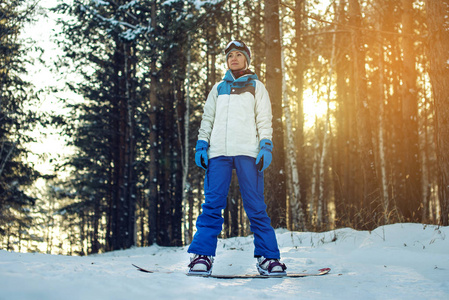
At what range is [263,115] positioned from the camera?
3.79 metres

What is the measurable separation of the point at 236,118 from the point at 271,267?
1.45 m

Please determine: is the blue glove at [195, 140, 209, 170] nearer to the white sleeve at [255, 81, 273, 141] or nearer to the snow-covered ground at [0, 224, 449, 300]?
the white sleeve at [255, 81, 273, 141]

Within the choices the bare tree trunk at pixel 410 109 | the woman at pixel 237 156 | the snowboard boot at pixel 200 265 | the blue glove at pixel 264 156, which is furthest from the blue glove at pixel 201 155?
the bare tree trunk at pixel 410 109

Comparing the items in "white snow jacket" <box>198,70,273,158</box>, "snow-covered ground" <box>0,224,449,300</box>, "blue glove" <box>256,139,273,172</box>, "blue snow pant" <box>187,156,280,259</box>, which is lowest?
"snow-covered ground" <box>0,224,449,300</box>

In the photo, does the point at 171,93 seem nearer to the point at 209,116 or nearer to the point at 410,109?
the point at 410,109

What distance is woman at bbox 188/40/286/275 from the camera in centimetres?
348

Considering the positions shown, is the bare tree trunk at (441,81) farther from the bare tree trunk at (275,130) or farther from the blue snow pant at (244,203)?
the blue snow pant at (244,203)

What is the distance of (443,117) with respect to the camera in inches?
217

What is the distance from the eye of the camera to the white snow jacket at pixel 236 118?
3.65 metres

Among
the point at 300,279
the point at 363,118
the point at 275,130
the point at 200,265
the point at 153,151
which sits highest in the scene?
the point at 363,118

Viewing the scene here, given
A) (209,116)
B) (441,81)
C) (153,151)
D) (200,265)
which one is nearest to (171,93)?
(153,151)

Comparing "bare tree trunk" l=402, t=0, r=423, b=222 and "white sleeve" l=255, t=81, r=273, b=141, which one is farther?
"bare tree trunk" l=402, t=0, r=423, b=222

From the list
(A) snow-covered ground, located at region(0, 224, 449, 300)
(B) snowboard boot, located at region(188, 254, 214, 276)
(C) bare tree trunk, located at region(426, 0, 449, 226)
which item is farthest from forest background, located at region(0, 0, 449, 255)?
(B) snowboard boot, located at region(188, 254, 214, 276)

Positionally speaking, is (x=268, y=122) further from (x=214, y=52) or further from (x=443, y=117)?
(x=214, y=52)
